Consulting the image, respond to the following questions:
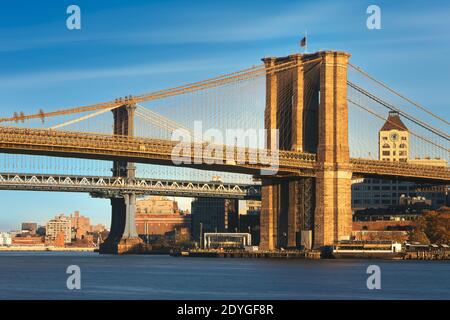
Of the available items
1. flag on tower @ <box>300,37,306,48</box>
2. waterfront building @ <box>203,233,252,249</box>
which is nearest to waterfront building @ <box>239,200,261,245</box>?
waterfront building @ <box>203,233,252,249</box>

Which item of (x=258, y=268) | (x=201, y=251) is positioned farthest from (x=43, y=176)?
(x=258, y=268)

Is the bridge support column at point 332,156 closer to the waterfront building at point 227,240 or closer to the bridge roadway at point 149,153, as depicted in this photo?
the bridge roadway at point 149,153

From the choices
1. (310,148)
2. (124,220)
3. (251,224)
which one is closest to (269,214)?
(310,148)

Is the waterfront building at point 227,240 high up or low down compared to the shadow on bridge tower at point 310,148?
down

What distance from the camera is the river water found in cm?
6109

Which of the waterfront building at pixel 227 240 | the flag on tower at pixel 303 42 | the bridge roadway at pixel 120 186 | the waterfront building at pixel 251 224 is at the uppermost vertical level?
the flag on tower at pixel 303 42

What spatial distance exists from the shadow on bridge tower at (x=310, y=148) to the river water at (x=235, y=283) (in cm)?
1775

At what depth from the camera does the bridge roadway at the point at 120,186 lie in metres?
142

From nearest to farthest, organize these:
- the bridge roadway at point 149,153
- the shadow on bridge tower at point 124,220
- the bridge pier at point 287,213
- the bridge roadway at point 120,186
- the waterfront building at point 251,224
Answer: the bridge roadway at point 149,153 → the bridge pier at point 287,213 → the bridge roadway at point 120,186 → the shadow on bridge tower at point 124,220 → the waterfront building at point 251,224

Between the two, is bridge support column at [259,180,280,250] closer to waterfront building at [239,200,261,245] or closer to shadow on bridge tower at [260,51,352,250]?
shadow on bridge tower at [260,51,352,250]

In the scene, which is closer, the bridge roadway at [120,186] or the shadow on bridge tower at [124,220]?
the bridge roadway at [120,186]

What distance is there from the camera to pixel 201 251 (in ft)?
443

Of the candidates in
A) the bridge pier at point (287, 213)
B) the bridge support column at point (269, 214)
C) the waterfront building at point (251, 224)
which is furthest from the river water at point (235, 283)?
the waterfront building at point (251, 224)
